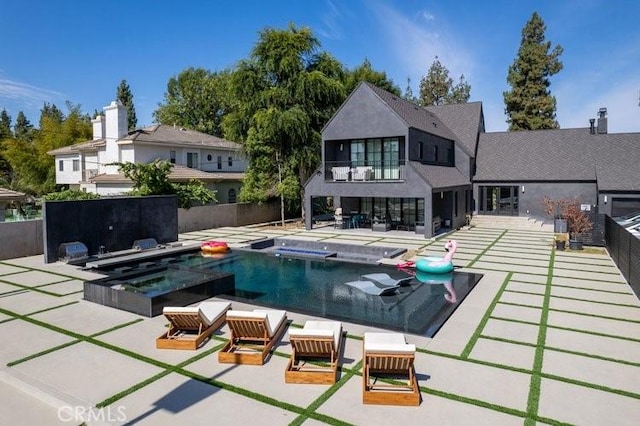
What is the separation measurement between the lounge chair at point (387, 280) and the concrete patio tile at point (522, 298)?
286 centimetres

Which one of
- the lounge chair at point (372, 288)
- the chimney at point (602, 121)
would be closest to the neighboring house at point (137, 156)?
the lounge chair at point (372, 288)

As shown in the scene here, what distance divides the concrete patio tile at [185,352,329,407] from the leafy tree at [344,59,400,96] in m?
29.2

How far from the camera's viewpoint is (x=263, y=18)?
29219 millimetres

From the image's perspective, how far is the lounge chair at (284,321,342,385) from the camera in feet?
20.8

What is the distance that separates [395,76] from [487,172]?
1481cm

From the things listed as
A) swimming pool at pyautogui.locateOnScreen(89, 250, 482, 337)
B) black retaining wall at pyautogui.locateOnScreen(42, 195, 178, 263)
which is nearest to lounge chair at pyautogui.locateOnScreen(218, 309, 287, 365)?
swimming pool at pyautogui.locateOnScreen(89, 250, 482, 337)

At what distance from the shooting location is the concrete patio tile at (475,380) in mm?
5953

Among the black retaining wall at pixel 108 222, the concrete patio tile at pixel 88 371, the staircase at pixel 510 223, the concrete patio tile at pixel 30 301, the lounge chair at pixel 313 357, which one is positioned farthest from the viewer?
the staircase at pixel 510 223

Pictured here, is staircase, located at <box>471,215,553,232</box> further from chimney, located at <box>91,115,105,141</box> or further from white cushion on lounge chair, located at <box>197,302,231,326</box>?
chimney, located at <box>91,115,105,141</box>

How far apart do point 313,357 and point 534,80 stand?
155 feet

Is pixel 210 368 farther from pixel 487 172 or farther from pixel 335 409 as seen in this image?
pixel 487 172

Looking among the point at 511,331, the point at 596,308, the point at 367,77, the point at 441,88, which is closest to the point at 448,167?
the point at 367,77

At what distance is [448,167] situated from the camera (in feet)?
93.0

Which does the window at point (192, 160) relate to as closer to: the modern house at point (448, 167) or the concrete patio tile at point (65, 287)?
the modern house at point (448, 167)
